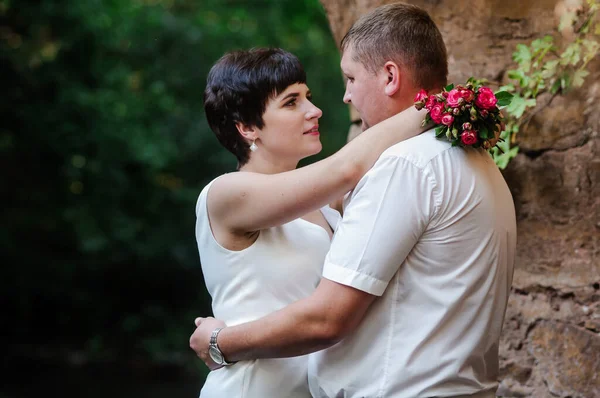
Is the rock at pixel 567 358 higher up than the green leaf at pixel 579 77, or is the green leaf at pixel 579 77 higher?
the green leaf at pixel 579 77

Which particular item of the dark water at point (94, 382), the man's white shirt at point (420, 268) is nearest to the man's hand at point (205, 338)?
the man's white shirt at point (420, 268)

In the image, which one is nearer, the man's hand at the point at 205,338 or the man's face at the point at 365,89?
the man's face at the point at 365,89

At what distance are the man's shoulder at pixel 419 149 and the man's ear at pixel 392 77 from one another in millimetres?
170

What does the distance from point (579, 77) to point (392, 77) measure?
116cm

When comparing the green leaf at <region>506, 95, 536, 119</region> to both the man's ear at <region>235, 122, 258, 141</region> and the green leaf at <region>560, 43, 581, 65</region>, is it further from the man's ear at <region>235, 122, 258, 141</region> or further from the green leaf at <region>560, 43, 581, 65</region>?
the man's ear at <region>235, 122, 258, 141</region>

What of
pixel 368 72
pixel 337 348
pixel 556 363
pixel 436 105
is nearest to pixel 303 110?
pixel 368 72

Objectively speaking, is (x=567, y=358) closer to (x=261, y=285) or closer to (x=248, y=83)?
(x=261, y=285)

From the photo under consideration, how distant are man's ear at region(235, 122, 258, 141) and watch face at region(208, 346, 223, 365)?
0.70 m

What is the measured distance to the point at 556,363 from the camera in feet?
9.57

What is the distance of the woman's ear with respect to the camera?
204cm

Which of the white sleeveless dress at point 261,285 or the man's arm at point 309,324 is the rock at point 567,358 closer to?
the white sleeveless dress at point 261,285

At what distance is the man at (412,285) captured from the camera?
185cm

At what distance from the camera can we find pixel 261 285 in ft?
7.65

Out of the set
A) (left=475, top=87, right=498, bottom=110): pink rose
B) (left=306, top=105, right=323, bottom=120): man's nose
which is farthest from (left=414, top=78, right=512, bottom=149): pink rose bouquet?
(left=306, top=105, right=323, bottom=120): man's nose
